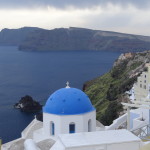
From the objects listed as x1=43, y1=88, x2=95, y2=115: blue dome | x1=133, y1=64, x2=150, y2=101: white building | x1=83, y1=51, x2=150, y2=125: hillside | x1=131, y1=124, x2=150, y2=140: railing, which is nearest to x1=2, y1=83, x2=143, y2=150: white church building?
x1=43, y1=88, x2=95, y2=115: blue dome

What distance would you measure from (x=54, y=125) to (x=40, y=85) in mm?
67546

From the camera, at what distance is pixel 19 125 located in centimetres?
4959

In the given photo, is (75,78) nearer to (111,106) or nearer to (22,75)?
(22,75)

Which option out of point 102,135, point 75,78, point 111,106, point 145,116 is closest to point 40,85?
point 75,78

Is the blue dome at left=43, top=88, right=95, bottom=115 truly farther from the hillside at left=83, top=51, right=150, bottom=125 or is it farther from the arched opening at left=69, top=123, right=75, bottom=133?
the hillside at left=83, top=51, right=150, bottom=125

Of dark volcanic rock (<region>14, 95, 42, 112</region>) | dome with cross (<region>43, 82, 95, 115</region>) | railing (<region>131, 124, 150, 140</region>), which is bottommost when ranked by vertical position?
dark volcanic rock (<region>14, 95, 42, 112</region>)

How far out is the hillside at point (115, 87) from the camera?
3951 centimetres

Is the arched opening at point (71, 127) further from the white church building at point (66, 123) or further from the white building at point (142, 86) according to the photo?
the white building at point (142, 86)

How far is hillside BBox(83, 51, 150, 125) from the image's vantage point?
3951 cm

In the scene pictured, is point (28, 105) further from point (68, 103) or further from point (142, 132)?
point (68, 103)

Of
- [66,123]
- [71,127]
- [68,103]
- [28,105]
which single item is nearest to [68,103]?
[68,103]

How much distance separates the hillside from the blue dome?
2012 cm

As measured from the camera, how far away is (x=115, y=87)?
5434 cm

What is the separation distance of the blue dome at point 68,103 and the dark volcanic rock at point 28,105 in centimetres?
4292
